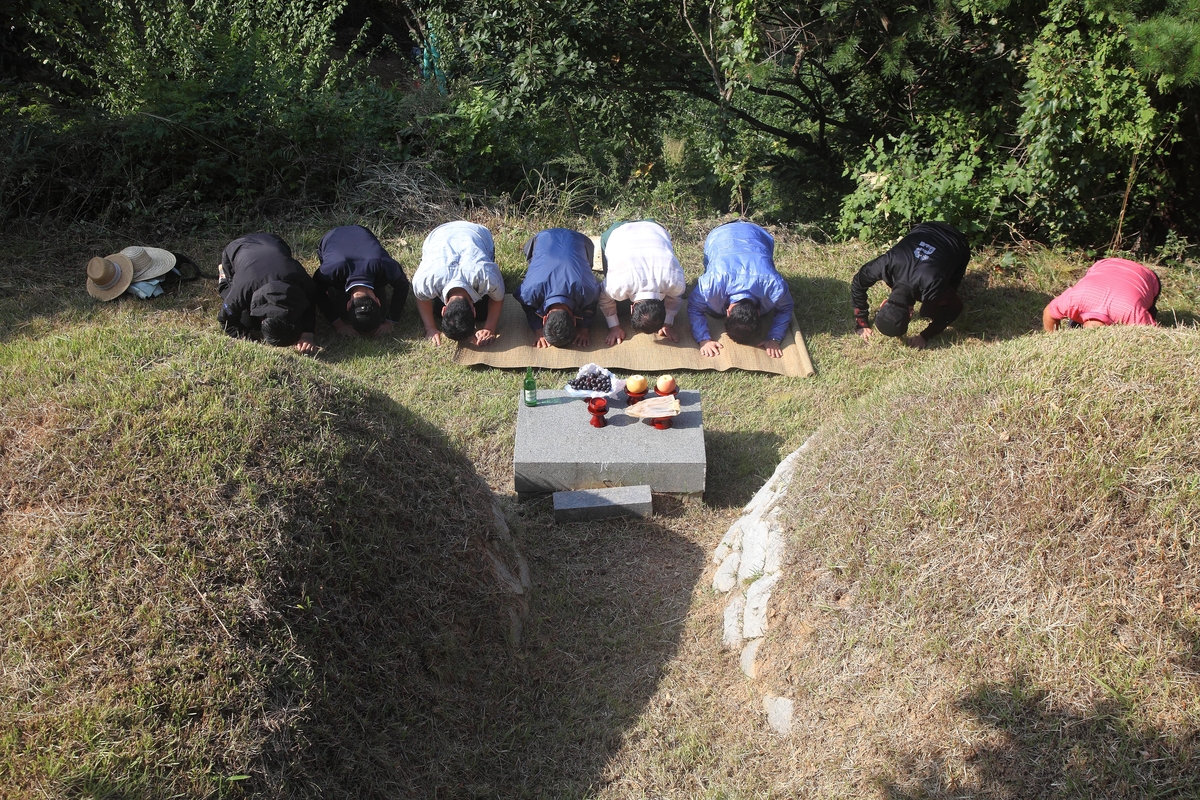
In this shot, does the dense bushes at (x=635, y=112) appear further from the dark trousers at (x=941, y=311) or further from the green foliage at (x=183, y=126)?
the dark trousers at (x=941, y=311)

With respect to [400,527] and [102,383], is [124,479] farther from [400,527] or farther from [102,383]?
[400,527]

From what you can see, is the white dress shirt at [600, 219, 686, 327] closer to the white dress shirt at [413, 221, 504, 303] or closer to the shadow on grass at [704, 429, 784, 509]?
the white dress shirt at [413, 221, 504, 303]

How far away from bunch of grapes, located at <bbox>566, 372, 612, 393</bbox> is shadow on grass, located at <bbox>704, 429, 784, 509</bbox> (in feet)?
2.45

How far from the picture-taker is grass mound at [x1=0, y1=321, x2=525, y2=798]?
2.34 meters

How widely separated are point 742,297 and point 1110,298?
2.44 m

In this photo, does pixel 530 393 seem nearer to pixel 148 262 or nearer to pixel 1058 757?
pixel 1058 757

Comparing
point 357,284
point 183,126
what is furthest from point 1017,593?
point 183,126

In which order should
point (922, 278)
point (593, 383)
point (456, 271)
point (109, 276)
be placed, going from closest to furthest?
1. point (593, 383)
2. point (922, 278)
3. point (456, 271)
4. point (109, 276)

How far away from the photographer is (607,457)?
4.67 meters

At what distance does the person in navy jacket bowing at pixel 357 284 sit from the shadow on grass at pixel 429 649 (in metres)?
2.55

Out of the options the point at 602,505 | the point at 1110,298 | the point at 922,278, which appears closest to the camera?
the point at 602,505

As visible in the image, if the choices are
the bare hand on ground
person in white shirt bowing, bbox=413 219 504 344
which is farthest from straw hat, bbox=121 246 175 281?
the bare hand on ground

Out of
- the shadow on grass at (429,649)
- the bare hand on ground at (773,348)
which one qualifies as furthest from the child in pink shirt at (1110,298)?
the shadow on grass at (429,649)

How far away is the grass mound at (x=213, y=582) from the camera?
7.68ft
